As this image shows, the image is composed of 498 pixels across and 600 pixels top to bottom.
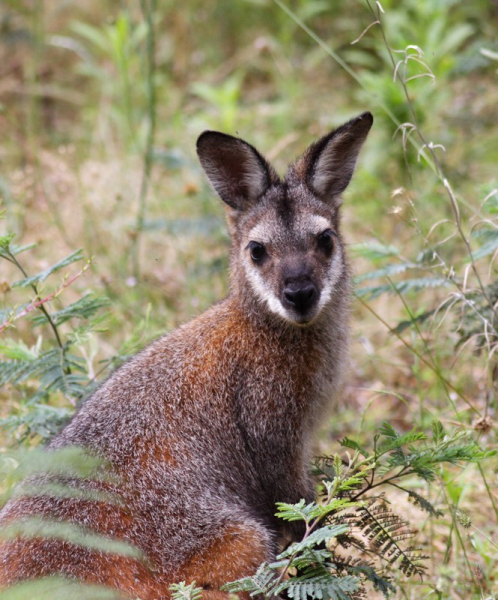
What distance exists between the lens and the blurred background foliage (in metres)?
4.95

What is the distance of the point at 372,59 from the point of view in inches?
425

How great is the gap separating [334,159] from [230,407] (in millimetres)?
Result: 1674

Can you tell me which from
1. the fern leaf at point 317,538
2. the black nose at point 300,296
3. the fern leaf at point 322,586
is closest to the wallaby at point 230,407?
the black nose at point 300,296

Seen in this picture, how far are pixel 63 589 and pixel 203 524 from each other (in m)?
0.80

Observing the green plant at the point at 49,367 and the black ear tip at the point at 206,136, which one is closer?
the green plant at the point at 49,367

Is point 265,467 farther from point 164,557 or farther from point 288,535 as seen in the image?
point 164,557

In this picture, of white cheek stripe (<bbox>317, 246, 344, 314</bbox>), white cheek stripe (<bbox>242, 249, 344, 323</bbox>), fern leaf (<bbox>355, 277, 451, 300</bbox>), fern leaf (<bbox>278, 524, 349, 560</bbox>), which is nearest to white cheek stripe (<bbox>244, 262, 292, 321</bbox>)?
white cheek stripe (<bbox>242, 249, 344, 323</bbox>)

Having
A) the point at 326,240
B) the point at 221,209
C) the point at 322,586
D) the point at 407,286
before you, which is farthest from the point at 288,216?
the point at 221,209

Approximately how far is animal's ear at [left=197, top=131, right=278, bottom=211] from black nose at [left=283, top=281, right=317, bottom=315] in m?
0.90

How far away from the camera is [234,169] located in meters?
5.21

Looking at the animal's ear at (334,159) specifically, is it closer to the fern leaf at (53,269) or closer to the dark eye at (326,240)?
the dark eye at (326,240)

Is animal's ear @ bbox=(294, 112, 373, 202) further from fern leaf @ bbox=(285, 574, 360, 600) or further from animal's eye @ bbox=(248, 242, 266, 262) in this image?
fern leaf @ bbox=(285, 574, 360, 600)

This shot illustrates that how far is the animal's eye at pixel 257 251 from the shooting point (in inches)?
194

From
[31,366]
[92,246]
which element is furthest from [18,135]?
[31,366]
